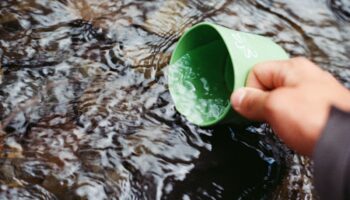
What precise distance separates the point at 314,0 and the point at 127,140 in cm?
154

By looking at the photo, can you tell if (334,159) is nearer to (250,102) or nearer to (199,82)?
(250,102)

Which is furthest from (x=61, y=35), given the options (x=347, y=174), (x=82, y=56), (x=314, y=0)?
(x=347, y=174)

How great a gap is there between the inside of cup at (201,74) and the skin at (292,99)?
0.45m

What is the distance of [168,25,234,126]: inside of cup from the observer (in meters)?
1.94

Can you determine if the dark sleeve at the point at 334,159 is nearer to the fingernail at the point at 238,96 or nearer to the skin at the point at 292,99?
the skin at the point at 292,99

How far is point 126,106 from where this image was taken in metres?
1.98

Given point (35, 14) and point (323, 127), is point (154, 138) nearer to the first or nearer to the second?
point (323, 127)

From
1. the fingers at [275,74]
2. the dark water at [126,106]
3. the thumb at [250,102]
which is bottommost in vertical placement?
the dark water at [126,106]

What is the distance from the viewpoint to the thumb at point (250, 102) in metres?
1.42

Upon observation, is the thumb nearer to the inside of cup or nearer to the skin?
the skin

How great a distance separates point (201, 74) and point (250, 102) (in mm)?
616

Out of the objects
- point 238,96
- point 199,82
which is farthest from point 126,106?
point 238,96

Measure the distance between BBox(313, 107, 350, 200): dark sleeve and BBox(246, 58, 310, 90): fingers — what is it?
250mm

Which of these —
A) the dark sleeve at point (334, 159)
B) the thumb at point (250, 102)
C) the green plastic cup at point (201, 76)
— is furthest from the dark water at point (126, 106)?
the dark sleeve at point (334, 159)
